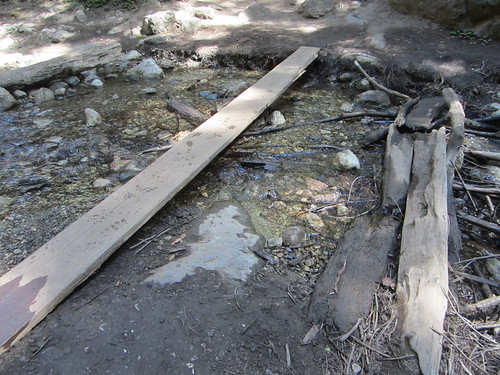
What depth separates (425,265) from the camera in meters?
1.98

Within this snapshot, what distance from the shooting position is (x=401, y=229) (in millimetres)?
2383

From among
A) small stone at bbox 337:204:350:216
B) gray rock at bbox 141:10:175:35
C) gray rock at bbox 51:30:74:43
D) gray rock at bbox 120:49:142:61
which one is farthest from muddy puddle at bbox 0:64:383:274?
gray rock at bbox 51:30:74:43

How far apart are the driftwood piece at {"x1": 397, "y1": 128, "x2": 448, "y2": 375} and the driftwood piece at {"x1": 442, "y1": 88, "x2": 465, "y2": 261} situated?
0.43 feet

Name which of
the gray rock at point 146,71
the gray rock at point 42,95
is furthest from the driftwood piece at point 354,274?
the gray rock at point 42,95

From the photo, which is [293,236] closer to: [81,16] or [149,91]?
[149,91]

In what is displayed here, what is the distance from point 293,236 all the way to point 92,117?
292 cm

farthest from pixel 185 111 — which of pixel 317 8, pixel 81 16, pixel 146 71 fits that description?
pixel 81 16

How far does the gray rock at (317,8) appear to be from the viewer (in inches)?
280

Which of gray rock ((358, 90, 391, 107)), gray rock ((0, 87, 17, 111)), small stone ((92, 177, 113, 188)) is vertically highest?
gray rock ((0, 87, 17, 111))

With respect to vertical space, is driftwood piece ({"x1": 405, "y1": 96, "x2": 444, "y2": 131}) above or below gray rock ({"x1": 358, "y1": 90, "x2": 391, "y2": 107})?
→ above

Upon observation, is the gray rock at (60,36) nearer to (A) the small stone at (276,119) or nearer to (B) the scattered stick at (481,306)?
(A) the small stone at (276,119)

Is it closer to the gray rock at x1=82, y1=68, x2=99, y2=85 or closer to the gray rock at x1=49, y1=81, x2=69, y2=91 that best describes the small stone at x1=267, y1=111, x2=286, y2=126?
the gray rock at x1=82, y1=68, x2=99, y2=85

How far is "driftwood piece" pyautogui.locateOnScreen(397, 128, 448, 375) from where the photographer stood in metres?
1.69

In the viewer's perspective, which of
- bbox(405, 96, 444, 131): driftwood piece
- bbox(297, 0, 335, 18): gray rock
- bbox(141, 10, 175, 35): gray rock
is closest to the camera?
bbox(405, 96, 444, 131): driftwood piece
